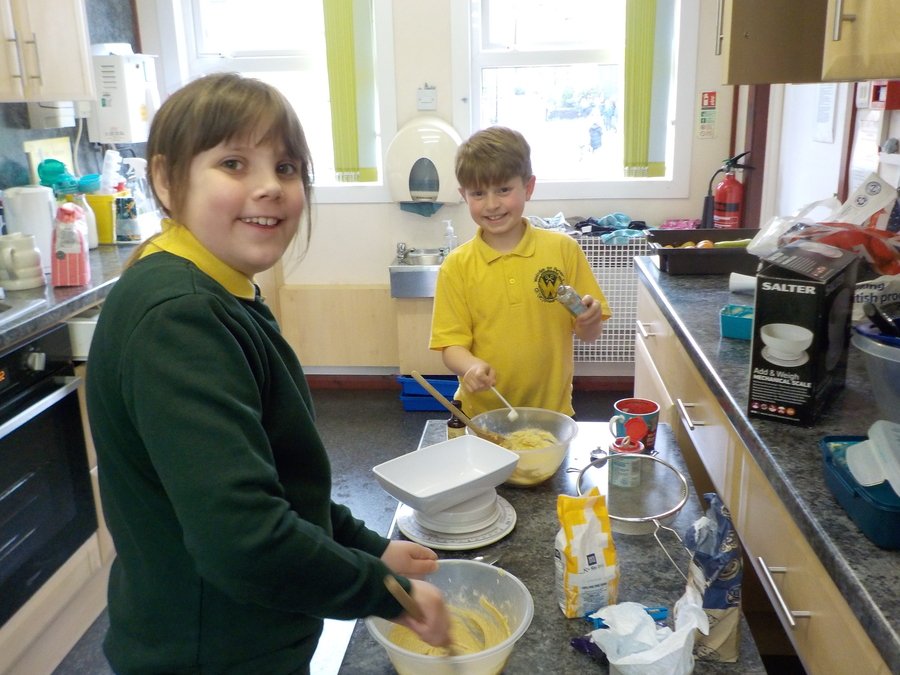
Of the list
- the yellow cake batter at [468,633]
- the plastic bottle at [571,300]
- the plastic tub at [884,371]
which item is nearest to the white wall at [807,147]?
the plastic bottle at [571,300]

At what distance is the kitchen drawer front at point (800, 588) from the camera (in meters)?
0.89

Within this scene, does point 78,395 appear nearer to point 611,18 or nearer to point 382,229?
point 382,229

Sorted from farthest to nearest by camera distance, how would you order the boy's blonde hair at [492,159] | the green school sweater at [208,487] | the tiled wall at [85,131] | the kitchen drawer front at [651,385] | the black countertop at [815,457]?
1. the tiled wall at [85,131]
2. the kitchen drawer front at [651,385]
3. the boy's blonde hair at [492,159]
4. the black countertop at [815,457]
5. the green school sweater at [208,487]

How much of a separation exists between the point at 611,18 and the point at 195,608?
3389 millimetres

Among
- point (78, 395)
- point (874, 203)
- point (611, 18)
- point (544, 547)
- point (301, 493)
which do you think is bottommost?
point (78, 395)

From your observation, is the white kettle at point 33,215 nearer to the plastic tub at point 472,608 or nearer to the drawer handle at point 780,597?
the plastic tub at point 472,608

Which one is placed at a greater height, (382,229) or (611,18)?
(611,18)

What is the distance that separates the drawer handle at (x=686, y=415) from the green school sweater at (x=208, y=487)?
101 cm

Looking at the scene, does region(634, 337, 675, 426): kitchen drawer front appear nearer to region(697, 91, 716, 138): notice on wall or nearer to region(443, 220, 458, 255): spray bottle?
region(443, 220, 458, 255): spray bottle

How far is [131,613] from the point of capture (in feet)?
2.85

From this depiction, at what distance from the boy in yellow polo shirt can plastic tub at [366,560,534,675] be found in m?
0.76

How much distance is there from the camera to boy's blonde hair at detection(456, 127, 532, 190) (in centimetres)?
170

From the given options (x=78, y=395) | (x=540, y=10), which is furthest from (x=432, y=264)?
(x=78, y=395)

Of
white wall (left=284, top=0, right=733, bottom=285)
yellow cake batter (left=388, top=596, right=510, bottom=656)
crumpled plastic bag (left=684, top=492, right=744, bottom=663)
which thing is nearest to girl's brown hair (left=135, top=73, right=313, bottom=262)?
yellow cake batter (left=388, top=596, right=510, bottom=656)
